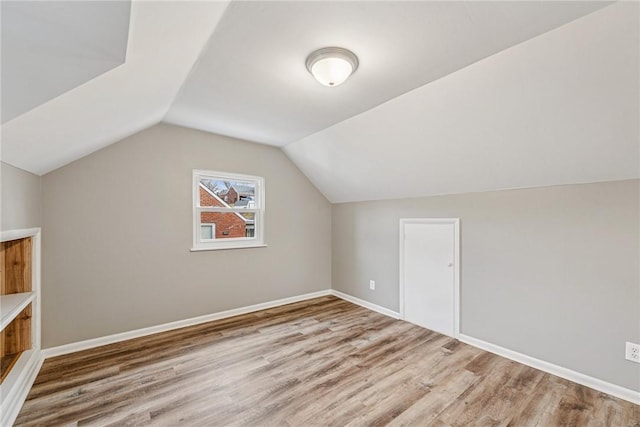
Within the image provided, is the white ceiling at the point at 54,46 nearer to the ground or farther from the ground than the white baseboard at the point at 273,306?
farther from the ground

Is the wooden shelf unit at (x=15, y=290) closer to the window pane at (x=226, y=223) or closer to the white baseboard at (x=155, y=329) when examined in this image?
Result: the white baseboard at (x=155, y=329)

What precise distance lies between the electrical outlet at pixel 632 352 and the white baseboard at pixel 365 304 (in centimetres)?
208

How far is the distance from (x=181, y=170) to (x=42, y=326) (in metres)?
2.00

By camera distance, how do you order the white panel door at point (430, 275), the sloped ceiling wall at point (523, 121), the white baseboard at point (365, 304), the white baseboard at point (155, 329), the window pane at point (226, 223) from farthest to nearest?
the white baseboard at point (365, 304)
the window pane at point (226, 223)
the white panel door at point (430, 275)
the white baseboard at point (155, 329)
the sloped ceiling wall at point (523, 121)

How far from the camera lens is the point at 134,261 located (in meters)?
3.08

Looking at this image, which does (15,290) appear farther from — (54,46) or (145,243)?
(54,46)

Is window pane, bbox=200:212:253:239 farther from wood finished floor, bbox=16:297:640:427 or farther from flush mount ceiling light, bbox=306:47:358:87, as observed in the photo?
flush mount ceiling light, bbox=306:47:358:87

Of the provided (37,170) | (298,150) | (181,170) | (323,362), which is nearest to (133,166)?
(181,170)

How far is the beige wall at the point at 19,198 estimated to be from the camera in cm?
180

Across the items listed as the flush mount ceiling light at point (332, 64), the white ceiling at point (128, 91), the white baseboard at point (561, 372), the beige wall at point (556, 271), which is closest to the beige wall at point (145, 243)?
the white ceiling at point (128, 91)

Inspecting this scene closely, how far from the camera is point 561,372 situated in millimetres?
2367

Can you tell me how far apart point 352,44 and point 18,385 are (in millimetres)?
3294

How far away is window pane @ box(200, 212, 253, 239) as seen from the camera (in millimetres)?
3668

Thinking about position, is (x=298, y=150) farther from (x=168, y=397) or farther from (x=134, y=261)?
(x=168, y=397)
